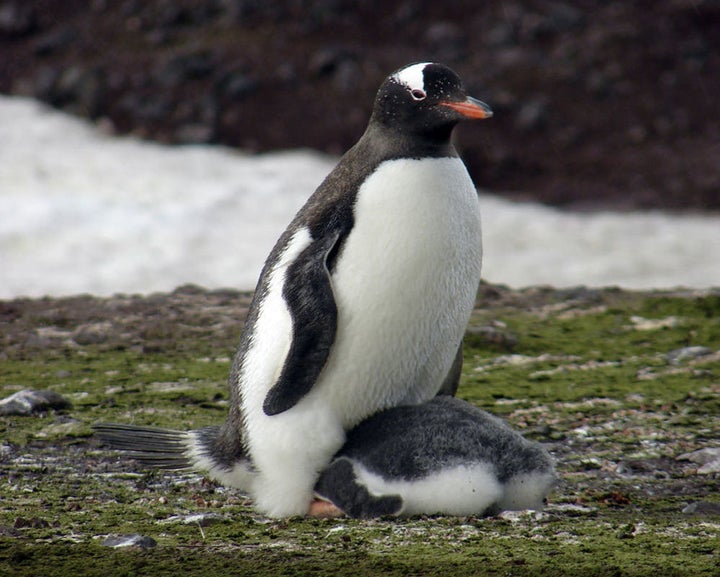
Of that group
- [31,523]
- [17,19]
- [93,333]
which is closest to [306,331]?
[31,523]

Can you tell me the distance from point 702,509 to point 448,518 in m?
0.71

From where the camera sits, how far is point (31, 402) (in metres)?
4.49

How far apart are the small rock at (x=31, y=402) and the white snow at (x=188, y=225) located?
9.83 feet

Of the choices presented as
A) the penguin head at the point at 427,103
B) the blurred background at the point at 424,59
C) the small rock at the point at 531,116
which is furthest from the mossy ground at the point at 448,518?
the small rock at the point at 531,116

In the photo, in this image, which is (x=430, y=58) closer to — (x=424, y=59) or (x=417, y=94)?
(x=424, y=59)

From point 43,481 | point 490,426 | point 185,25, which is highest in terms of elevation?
point 185,25

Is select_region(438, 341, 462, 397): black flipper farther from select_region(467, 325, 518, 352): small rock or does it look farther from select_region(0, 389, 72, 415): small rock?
select_region(467, 325, 518, 352): small rock

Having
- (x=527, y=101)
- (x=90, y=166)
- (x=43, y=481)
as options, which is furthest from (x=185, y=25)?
(x=43, y=481)

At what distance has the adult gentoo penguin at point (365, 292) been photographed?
3.42m

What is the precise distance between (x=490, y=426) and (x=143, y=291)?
4.57 metres

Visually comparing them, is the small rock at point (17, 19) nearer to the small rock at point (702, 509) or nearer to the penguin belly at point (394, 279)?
the penguin belly at point (394, 279)

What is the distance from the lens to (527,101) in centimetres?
1116

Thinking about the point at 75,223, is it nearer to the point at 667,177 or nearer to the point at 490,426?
the point at 667,177

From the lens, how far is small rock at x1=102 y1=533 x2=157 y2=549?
2941 millimetres
